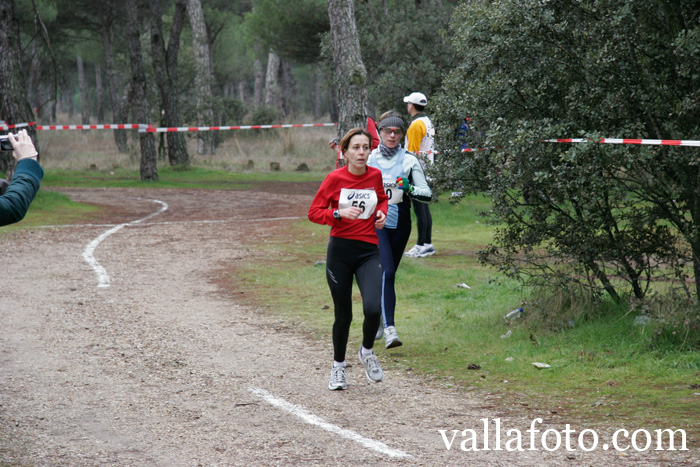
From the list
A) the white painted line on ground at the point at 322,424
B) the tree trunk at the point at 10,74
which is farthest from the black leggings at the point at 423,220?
the tree trunk at the point at 10,74

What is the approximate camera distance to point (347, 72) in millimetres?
13156

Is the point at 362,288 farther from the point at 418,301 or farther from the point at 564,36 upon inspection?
the point at 418,301

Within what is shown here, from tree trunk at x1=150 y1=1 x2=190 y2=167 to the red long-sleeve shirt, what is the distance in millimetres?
24684

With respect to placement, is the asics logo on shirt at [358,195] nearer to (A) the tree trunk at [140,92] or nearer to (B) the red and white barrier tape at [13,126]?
(B) the red and white barrier tape at [13,126]

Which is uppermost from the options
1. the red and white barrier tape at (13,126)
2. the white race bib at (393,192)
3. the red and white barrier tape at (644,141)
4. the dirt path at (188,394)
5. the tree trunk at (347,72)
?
the tree trunk at (347,72)

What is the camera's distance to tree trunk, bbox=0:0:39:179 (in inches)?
752

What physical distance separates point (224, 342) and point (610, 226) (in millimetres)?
3716

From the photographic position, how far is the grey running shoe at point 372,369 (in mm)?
6164

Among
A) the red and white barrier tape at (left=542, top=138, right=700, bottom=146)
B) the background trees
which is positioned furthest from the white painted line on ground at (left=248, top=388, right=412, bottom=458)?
the red and white barrier tape at (left=542, top=138, right=700, bottom=146)

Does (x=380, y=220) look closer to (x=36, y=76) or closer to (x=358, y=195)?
(x=358, y=195)

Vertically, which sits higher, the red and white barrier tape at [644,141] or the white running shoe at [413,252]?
the red and white barrier tape at [644,141]

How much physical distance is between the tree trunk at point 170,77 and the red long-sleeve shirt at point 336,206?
81.0 ft

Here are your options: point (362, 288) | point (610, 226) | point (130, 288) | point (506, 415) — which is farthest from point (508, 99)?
point (130, 288)

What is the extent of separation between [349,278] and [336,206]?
0.57 metres
